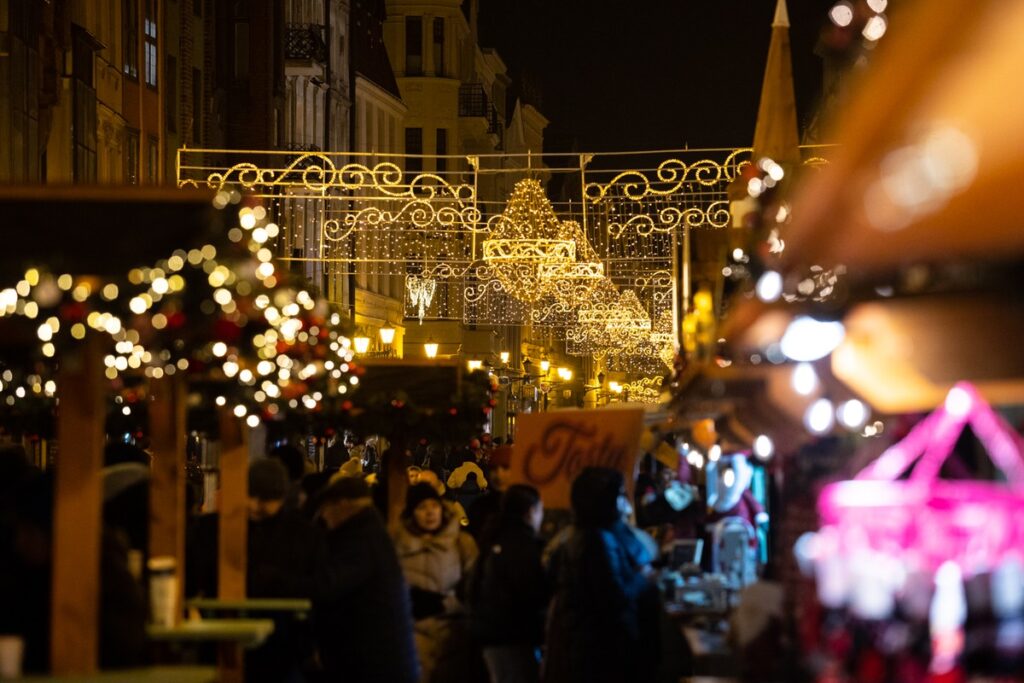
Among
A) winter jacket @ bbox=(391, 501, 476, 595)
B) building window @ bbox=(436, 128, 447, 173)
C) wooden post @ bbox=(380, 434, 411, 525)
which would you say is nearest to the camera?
winter jacket @ bbox=(391, 501, 476, 595)

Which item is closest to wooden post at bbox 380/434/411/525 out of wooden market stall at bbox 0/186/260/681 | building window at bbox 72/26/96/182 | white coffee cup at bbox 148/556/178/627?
white coffee cup at bbox 148/556/178/627

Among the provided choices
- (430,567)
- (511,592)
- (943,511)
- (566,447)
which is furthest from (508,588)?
(943,511)

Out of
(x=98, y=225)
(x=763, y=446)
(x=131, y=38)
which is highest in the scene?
(x=131, y=38)

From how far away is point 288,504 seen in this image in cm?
1218

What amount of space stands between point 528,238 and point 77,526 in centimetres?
1948

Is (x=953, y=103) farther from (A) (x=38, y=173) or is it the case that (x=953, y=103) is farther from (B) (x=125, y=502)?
(A) (x=38, y=173)

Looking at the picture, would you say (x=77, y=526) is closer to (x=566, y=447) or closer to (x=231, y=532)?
(x=231, y=532)

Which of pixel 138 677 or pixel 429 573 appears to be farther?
pixel 429 573

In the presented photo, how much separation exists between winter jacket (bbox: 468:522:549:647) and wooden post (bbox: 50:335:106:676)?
4.66m

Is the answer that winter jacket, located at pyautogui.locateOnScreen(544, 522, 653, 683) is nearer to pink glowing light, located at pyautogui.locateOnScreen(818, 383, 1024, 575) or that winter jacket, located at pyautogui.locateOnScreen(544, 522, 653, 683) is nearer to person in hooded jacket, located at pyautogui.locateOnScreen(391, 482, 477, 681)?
person in hooded jacket, located at pyautogui.locateOnScreen(391, 482, 477, 681)

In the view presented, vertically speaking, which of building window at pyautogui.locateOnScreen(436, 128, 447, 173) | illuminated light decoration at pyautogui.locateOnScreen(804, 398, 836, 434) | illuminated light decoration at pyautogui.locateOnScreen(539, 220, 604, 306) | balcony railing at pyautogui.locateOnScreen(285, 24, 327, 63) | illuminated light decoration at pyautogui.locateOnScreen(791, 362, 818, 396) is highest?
building window at pyautogui.locateOnScreen(436, 128, 447, 173)

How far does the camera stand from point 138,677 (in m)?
8.45

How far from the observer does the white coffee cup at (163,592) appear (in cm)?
998

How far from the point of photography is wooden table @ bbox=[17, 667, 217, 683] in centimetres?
833
